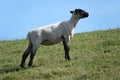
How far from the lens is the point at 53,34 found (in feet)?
66.2

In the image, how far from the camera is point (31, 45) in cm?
2008

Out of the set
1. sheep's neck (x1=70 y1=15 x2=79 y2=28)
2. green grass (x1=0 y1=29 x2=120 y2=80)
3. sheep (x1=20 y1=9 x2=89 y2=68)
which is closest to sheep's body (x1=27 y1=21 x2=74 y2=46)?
sheep (x1=20 y1=9 x2=89 y2=68)

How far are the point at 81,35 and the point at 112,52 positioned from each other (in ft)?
22.6

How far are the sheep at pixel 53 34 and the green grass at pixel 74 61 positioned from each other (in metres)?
0.56

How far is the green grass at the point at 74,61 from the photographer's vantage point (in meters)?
16.8

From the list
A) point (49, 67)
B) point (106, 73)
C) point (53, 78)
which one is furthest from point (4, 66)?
point (106, 73)

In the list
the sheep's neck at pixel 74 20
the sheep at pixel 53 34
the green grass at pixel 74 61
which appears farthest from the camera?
the sheep's neck at pixel 74 20

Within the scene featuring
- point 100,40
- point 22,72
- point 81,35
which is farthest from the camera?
point 81,35

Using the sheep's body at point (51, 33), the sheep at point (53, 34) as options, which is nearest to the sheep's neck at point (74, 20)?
the sheep at point (53, 34)

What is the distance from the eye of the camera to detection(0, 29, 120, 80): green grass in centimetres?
1683

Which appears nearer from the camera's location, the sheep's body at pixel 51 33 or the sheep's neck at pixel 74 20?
the sheep's body at pixel 51 33

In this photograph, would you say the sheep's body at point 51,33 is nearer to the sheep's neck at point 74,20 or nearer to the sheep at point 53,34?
the sheep at point 53,34

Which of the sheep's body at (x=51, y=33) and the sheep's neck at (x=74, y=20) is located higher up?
the sheep's neck at (x=74, y=20)

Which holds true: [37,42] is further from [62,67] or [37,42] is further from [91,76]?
[91,76]
